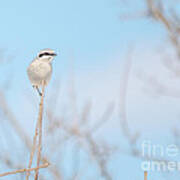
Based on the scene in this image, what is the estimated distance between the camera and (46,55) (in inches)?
84.0

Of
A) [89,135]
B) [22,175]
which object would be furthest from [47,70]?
[89,135]

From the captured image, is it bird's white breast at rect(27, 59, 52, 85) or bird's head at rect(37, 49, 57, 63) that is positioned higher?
bird's head at rect(37, 49, 57, 63)

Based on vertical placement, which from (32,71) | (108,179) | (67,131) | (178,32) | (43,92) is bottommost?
(108,179)

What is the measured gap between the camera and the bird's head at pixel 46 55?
211cm

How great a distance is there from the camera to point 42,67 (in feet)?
7.09

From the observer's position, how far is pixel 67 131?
3.83 meters

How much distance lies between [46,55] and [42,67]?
75mm

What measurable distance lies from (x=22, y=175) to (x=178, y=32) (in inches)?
151

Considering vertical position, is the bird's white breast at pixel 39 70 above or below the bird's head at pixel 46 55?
below

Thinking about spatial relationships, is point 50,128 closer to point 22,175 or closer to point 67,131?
point 67,131

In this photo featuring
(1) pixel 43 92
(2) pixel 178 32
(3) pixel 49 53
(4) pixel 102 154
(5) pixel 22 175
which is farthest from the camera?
(2) pixel 178 32

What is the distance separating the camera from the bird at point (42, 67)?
213 cm

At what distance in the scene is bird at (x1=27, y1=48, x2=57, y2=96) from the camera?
2.13 m

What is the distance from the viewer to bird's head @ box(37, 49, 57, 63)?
6.93ft
